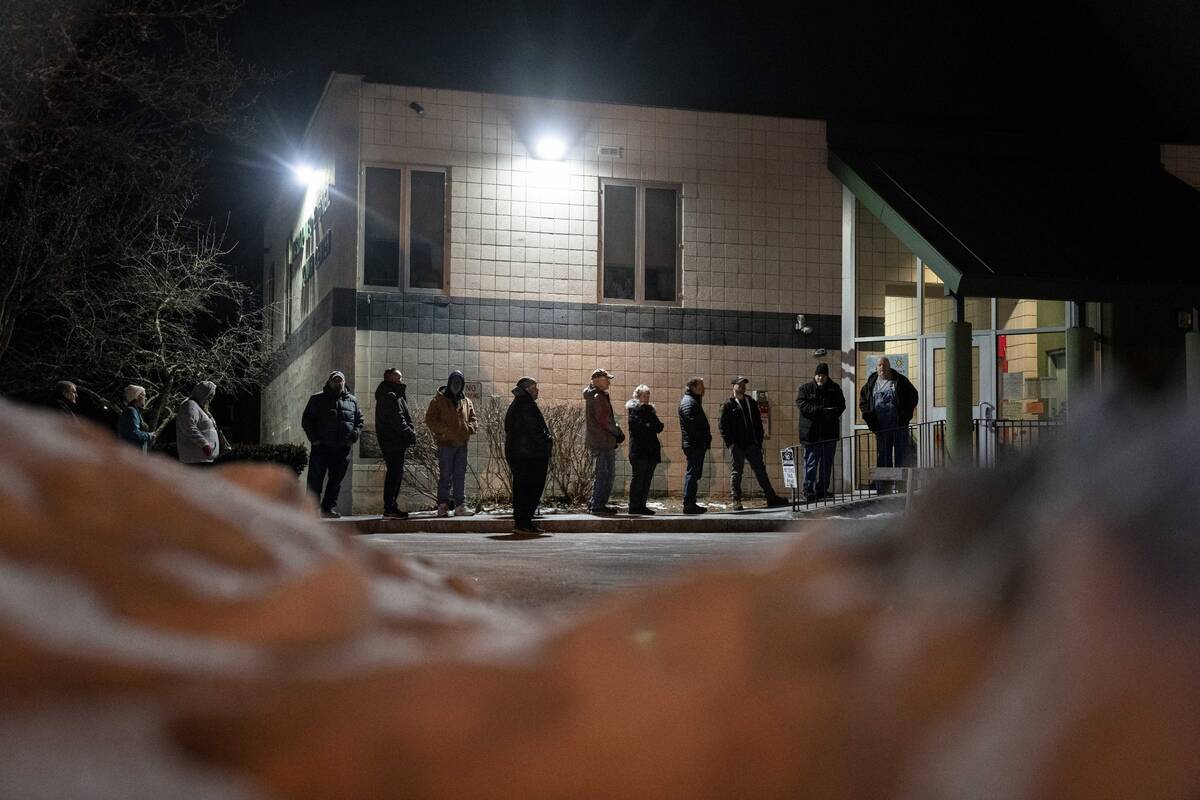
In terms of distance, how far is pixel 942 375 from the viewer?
18.2 meters

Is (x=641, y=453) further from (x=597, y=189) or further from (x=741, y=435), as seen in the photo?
(x=597, y=189)

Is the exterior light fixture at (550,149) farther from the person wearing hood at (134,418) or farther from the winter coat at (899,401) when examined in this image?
the person wearing hood at (134,418)

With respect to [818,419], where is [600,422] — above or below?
below

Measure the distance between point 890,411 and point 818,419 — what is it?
1124 mm

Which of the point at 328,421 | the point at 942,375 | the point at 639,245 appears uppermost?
the point at 639,245

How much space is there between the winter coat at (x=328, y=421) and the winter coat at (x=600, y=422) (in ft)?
10.4

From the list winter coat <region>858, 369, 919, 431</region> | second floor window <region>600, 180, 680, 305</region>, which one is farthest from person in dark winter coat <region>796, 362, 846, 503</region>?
second floor window <region>600, 180, 680, 305</region>

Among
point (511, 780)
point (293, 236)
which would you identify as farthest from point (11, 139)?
point (511, 780)

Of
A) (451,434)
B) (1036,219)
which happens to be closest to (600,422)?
(451,434)

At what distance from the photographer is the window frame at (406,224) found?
17.3 meters

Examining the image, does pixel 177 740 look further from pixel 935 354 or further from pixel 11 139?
pixel 935 354

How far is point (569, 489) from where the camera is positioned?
1681cm

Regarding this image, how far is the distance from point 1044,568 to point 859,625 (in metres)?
0.06

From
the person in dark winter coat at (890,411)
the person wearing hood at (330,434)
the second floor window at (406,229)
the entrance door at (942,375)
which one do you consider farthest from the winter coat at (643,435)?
the entrance door at (942,375)
